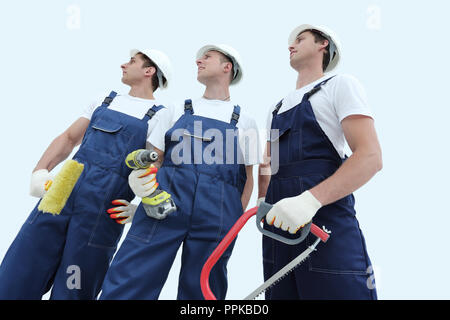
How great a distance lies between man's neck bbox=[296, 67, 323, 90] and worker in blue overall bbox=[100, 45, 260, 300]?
17.0 inches

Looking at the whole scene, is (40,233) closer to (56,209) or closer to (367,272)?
(56,209)

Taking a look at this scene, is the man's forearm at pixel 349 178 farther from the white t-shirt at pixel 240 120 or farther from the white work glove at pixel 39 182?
the white work glove at pixel 39 182

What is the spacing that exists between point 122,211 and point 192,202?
58cm

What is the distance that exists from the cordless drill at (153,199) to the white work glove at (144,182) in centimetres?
3

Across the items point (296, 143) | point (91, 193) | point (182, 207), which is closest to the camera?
point (296, 143)

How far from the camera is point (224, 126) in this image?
2.33 meters

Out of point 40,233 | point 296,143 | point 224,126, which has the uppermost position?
point 224,126

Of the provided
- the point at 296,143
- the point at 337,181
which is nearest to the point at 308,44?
the point at 296,143

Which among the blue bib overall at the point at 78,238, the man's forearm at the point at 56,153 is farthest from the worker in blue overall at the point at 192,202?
the man's forearm at the point at 56,153

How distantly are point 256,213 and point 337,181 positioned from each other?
0.39m

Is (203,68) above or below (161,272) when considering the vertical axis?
above

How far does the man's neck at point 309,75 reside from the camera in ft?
7.35

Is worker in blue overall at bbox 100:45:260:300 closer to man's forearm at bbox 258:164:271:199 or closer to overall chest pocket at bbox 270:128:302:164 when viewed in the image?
man's forearm at bbox 258:164:271:199

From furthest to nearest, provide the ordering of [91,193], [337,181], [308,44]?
[91,193] < [308,44] < [337,181]
